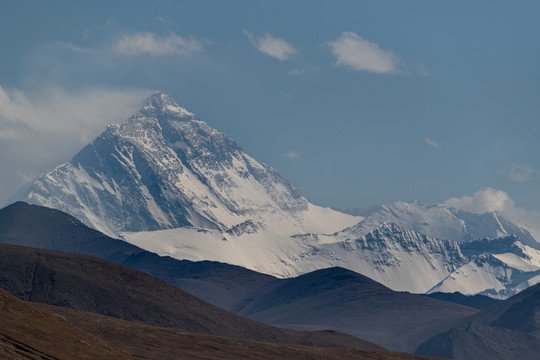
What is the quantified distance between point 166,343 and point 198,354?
27.6ft

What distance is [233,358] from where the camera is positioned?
197 meters

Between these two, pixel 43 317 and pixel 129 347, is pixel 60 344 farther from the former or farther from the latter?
pixel 129 347

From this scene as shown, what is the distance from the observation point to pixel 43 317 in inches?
4840

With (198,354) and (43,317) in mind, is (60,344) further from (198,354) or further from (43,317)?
(198,354)

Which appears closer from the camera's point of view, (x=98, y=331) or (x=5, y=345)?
(x=5, y=345)

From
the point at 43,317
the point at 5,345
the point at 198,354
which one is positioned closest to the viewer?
the point at 5,345

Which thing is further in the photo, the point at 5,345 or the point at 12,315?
the point at 12,315

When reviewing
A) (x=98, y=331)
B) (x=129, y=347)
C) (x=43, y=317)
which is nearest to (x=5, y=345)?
(x=43, y=317)

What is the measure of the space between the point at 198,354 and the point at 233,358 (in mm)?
7195

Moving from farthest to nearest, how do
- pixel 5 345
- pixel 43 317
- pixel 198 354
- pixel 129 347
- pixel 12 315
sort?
pixel 198 354 < pixel 129 347 < pixel 43 317 < pixel 12 315 < pixel 5 345

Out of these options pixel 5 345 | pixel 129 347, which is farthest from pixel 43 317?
pixel 129 347

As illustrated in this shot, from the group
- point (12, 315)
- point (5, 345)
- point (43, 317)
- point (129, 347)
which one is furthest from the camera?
point (129, 347)

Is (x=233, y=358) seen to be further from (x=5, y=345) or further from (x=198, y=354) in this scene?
(x=5, y=345)

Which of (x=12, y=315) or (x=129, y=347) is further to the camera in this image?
(x=129, y=347)
